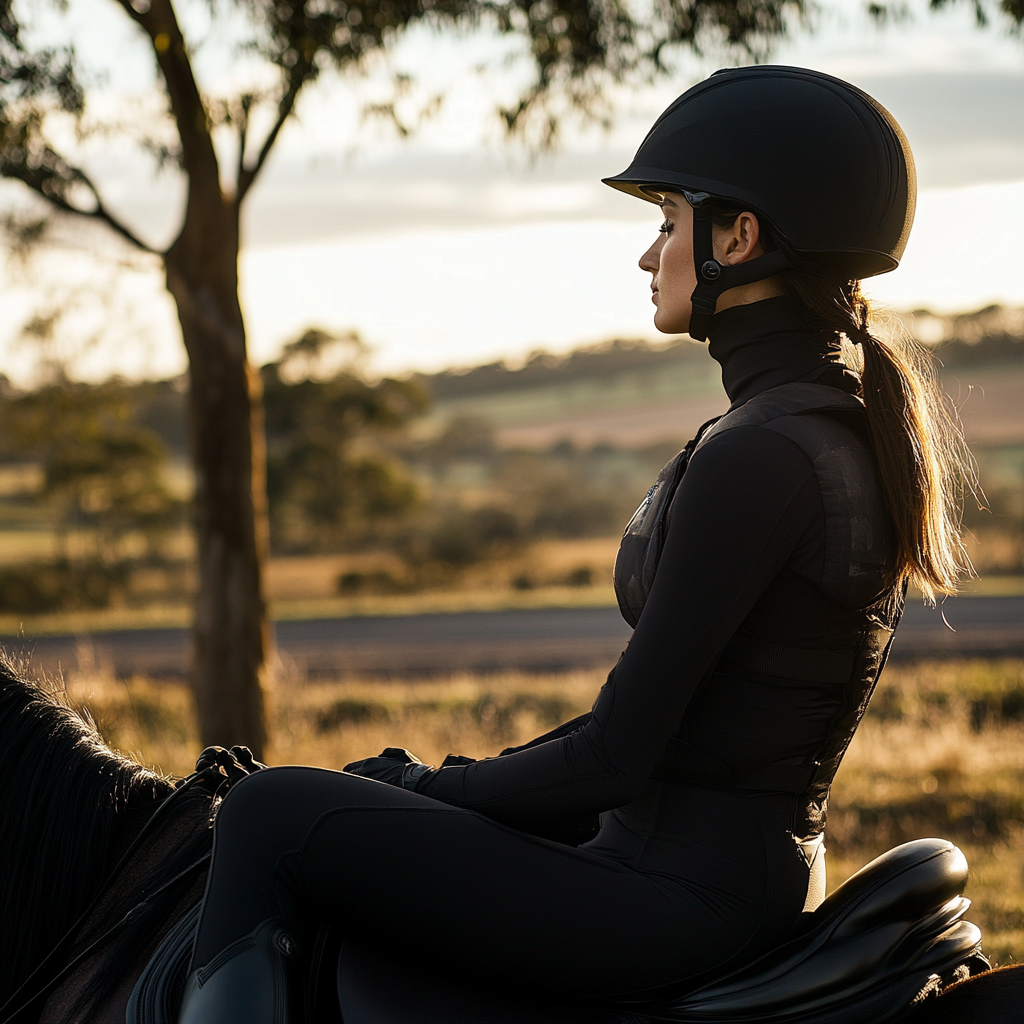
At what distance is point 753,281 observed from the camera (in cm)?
171

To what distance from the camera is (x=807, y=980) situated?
148cm

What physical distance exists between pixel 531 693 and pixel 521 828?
942cm

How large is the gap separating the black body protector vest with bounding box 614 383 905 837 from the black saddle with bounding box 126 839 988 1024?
15 cm

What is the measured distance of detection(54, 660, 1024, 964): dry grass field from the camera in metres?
5.88

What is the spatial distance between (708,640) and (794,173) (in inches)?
32.0

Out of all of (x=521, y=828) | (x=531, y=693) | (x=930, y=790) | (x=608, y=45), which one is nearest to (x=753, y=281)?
(x=521, y=828)

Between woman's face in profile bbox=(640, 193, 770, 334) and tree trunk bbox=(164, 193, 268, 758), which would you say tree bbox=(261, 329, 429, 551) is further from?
→ woman's face in profile bbox=(640, 193, 770, 334)

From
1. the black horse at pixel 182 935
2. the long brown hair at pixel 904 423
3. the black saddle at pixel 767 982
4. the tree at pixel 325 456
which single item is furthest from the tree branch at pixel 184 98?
the tree at pixel 325 456

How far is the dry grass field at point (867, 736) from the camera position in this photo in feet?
19.3

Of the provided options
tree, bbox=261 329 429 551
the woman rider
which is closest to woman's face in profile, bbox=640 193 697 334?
the woman rider

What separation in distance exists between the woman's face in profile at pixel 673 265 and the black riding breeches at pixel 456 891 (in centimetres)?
92

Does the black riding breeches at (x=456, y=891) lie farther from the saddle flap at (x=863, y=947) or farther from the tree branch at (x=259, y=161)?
the tree branch at (x=259, y=161)

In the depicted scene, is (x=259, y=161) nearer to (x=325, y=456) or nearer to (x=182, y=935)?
(x=182, y=935)

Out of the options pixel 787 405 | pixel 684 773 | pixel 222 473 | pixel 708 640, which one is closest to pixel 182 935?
pixel 684 773
